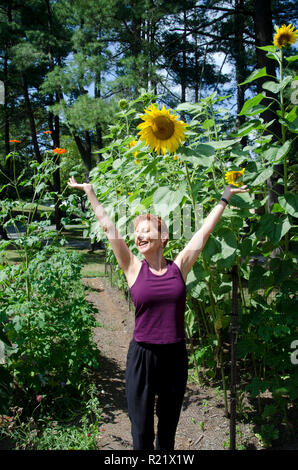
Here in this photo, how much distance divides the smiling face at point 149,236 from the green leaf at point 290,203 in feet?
1.89

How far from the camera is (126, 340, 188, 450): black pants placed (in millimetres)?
1523

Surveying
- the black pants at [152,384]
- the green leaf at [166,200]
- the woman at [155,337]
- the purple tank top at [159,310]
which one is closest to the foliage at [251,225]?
the green leaf at [166,200]

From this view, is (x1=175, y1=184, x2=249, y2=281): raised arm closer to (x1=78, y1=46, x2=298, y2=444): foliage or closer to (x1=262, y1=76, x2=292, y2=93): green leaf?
(x1=78, y1=46, x2=298, y2=444): foliage

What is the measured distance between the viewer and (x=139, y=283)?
157cm

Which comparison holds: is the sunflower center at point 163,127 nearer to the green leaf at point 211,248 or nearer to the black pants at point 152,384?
the green leaf at point 211,248

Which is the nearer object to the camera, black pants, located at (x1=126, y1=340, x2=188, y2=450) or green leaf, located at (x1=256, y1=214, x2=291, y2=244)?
black pants, located at (x1=126, y1=340, x2=188, y2=450)

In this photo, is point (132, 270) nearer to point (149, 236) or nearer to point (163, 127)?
point (149, 236)

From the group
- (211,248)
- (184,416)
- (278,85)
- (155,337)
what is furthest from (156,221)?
(184,416)

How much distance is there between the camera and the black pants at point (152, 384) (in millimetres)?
1523

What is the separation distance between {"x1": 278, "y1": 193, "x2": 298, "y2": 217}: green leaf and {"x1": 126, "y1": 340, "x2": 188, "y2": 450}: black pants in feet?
2.48

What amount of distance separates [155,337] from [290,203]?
0.86m

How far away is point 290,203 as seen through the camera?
1712 millimetres

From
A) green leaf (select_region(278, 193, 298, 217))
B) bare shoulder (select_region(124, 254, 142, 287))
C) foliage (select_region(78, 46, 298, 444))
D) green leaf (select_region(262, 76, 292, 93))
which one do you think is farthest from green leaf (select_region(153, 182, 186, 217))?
green leaf (select_region(262, 76, 292, 93))

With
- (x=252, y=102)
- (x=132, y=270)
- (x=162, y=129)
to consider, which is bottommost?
(x=132, y=270)
